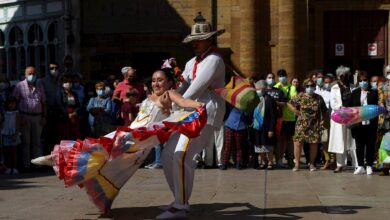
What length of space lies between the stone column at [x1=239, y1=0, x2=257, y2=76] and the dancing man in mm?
16737

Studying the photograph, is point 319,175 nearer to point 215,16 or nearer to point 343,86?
point 343,86

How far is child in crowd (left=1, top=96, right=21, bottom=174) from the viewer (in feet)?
55.5

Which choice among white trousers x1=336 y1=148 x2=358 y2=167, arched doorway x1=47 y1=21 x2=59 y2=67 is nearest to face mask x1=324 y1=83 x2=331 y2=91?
white trousers x1=336 y1=148 x2=358 y2=167

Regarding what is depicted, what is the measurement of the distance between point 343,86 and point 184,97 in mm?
7947

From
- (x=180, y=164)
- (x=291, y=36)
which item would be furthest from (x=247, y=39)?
(x=180, y=164)

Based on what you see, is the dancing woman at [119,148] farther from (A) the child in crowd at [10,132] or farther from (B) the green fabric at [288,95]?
(B) the green fabric at [288,95]

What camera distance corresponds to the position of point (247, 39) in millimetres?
27078

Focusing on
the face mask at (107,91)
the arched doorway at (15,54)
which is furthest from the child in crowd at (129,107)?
the arched doorway at (15,54)

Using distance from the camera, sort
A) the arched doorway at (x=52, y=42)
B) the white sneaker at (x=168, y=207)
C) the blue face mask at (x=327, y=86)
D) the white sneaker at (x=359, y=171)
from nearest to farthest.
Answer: the white sneaker at (x=168, y=207) → the white sneaker at (x=359, y=171) → the blue face mask at (x=327, y=86) → the arched doorway at (x=52, y=42)

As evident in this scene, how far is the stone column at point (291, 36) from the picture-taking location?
26.7 metres

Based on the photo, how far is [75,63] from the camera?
91.8ft

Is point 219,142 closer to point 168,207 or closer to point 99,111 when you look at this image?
point 99,111

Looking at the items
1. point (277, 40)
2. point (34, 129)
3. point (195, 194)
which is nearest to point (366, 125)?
point (195, 194)

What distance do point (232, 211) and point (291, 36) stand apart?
1686 cm
